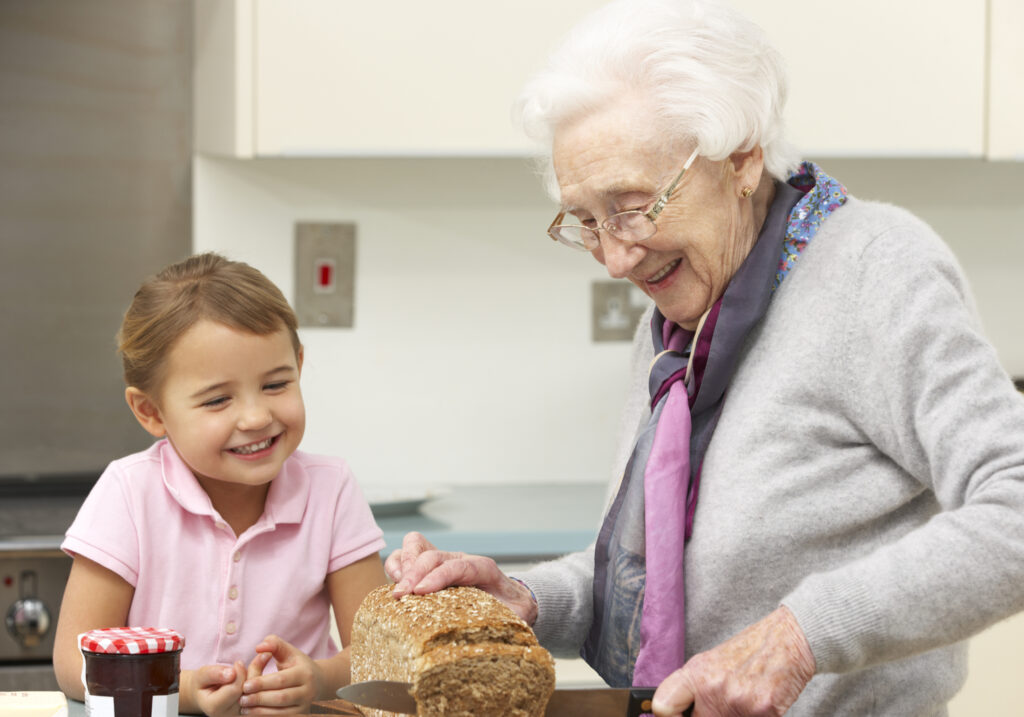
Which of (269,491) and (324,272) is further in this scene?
(324,272)

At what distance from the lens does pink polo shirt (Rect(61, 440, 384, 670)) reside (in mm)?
1187

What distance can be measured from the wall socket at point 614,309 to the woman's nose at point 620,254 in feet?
4.19

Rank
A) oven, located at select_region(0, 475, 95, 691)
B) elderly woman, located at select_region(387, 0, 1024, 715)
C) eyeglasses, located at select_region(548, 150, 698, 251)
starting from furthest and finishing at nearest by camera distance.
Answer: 1. oven, located at select_region(0, 475, 95, 691)
2. eyeglasses, located at select_region(548, 150, 698, 251)
3. elderly woman, located at select_region(387, 0, 1024, 715)

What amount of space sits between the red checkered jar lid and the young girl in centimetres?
28

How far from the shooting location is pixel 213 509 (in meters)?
1.21

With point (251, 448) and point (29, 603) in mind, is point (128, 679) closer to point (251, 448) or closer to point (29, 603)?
point (251, 448)

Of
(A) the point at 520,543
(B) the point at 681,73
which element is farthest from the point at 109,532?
(A) the point at 520,543

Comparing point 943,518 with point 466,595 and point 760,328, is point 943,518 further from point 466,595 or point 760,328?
point 466,595

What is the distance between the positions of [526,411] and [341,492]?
1.17 metres

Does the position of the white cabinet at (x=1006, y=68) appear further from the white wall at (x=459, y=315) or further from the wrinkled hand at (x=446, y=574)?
the wrinkled hand at (x=446, y=574)

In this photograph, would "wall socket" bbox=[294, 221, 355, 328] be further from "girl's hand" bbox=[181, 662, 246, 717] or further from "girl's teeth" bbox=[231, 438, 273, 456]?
"girl's hand" bbox=[181, 662, 246, 717]

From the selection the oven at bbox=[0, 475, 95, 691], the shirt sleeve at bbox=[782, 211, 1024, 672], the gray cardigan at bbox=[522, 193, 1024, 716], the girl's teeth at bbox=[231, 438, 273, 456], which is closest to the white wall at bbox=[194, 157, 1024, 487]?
the oven at bbox=[0, 475, 95, 691]

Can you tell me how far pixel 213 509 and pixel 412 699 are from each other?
0.41 m

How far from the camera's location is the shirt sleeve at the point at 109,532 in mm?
1156
